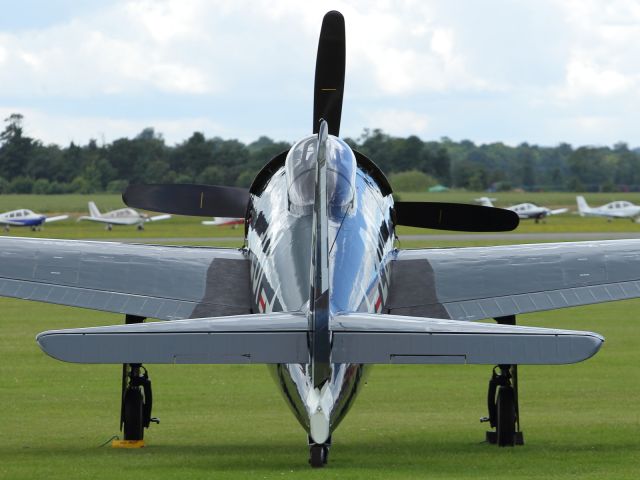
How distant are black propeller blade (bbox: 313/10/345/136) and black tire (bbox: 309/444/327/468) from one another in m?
6.39

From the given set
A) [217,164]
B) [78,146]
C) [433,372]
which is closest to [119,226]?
[217,164]

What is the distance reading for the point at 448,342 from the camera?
9.55 m

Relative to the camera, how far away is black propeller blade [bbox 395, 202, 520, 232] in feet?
52.1

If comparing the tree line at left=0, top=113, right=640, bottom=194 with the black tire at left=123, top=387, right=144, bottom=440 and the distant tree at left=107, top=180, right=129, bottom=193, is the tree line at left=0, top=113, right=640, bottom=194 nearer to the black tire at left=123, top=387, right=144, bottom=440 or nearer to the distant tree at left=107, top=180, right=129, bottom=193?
the distant tree at left=107, top=180, right=129, bottom=193

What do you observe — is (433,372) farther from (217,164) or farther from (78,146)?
(78,146)

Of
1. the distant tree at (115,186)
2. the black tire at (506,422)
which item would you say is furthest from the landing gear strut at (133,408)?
the distant tree at (115,186)

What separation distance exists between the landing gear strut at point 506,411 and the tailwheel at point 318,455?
3055mm

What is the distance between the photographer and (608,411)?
1586 centimetres

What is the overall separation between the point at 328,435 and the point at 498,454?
3.10 metres

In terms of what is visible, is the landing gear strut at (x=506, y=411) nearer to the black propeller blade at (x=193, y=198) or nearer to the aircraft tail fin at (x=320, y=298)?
the aircraft tail fin at (x=320, y=298)

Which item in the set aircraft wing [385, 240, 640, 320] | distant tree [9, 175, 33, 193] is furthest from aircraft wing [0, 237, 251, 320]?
distant tree [9, 175, 33, 193]

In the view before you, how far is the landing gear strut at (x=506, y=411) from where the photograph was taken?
13297 mm

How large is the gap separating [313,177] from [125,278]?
2.25 meters

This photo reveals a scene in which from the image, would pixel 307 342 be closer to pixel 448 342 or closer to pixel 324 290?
pixel 324 290
